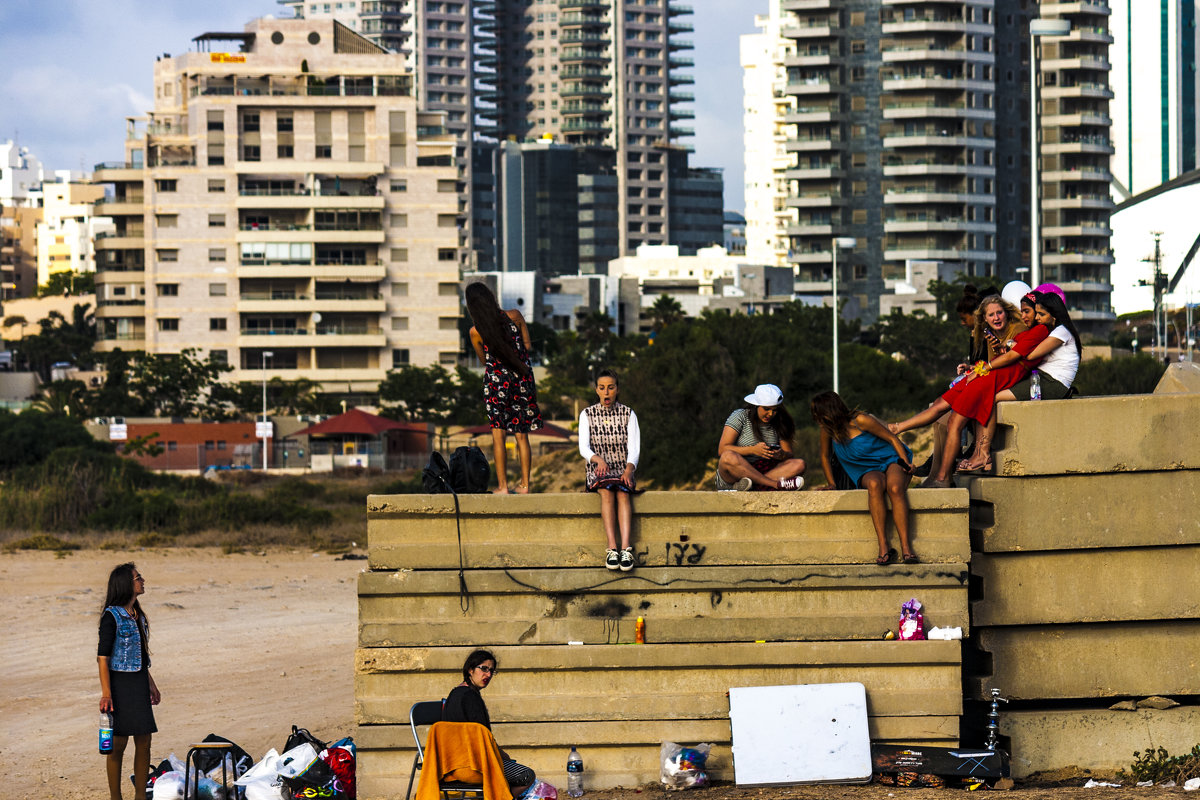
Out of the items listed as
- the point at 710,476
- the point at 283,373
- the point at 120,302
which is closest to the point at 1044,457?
the point at 710,476

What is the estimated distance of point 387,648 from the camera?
32.1ft

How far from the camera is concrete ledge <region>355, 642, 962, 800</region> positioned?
9.73m

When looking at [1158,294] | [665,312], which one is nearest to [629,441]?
[665,312]

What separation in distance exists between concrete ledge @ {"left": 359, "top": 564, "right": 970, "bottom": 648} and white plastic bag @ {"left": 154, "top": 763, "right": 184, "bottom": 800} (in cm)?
146

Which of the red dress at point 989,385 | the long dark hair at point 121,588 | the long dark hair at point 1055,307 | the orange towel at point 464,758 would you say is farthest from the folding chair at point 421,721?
the long dark hair at point 1055,307

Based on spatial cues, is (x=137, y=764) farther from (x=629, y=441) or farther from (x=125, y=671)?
(x=629, y=441)

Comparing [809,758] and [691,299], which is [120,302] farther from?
[809,758]

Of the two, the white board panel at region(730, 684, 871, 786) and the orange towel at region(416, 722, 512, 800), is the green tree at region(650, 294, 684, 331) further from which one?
the orange towel at region(416, 722, 512, 800)

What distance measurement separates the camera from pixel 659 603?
984 cm

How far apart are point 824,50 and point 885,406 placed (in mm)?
64904

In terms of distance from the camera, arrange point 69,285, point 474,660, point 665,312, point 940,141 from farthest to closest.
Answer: point 69,285 < point 940,141 < point 665,312 < point 474,660

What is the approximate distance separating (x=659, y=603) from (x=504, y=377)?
7.46 ft

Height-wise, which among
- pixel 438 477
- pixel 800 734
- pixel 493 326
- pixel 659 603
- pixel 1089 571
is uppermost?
pixel 493 326

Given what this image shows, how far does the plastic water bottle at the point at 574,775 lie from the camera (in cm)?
956
